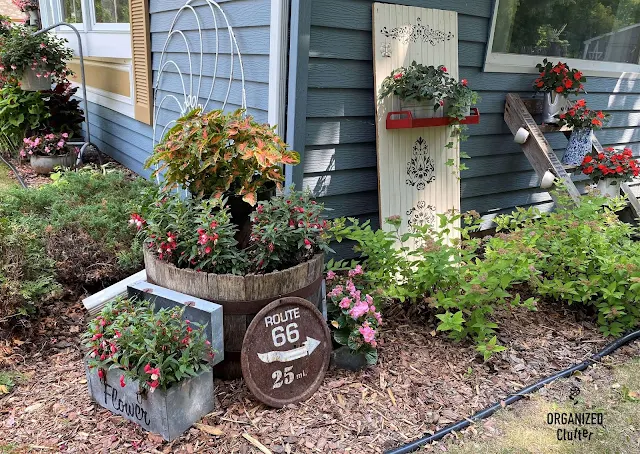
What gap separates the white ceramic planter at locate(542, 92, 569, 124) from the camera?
3867mm

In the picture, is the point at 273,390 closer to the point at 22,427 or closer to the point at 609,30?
the point at 22,427

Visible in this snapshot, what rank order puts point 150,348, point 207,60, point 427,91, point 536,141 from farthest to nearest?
point 536,141, point 207,60, point 427,91, point 150,348

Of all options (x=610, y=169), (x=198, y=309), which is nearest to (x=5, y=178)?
(x=198, y=309)

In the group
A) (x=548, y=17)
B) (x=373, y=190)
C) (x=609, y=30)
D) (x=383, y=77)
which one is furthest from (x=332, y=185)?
(x=609, y=30)

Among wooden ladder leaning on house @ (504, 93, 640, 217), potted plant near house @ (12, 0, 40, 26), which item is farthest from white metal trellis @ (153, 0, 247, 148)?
potted plant near house @ (12, 0, 40, 26)

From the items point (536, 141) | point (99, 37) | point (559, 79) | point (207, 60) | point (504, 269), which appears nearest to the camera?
point (504, 269)

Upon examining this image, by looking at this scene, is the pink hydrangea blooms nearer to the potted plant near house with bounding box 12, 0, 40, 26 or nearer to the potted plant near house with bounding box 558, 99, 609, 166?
the potted plant near house with bounding box 558, 99, 609, 166

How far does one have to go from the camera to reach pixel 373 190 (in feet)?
11.0

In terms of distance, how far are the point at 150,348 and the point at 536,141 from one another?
302 centimetres

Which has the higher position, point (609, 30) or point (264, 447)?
point (609, 30)

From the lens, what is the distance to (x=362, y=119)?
10.4 ft

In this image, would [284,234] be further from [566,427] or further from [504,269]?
[566,427]

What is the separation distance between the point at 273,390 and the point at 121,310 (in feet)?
2.36

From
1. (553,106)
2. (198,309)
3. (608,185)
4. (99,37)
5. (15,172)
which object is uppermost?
(99,37)
